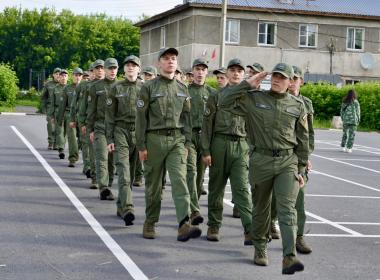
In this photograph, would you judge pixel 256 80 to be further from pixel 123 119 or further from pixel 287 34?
pixel 287 34

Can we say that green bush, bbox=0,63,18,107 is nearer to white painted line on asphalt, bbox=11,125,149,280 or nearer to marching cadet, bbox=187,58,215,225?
white painted line on asphalt, bbox=11,125,149,280

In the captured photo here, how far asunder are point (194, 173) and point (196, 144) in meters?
0.58

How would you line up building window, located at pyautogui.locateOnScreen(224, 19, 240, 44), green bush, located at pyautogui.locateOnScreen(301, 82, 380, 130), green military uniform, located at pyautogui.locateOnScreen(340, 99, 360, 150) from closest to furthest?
1. green military uniform, located at pyautogui.locateOnScreen(340, 99, 360, 150)
2. green bush, located at pyautogui.locateOnScreen(301, 82, 380, 130)
3. building window, located at pyautogui.locateOnScreen(224, 19, 240, 44)

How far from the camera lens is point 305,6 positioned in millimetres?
54312

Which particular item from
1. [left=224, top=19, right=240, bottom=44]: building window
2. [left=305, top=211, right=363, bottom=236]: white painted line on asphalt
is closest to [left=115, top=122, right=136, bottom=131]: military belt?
[left=305, top=211, right=363, bottom=236]: white painted line on asphalt

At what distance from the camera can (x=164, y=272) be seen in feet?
23.6

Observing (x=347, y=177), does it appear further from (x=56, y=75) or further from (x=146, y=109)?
(x=146, y=109)

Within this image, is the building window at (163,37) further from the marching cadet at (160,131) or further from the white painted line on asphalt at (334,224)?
the marching cadet at (160,131)

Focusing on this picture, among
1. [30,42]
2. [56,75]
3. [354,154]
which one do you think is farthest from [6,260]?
[30,42]

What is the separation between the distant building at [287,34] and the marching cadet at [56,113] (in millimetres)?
30519

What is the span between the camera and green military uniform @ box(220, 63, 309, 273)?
7.25 meters

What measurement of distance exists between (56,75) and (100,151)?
8847 mm

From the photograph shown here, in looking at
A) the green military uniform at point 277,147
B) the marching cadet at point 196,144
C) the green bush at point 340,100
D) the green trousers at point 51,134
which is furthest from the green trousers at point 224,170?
the green bush at point 340,100

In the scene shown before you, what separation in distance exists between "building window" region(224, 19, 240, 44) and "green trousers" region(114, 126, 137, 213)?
4160 cm
